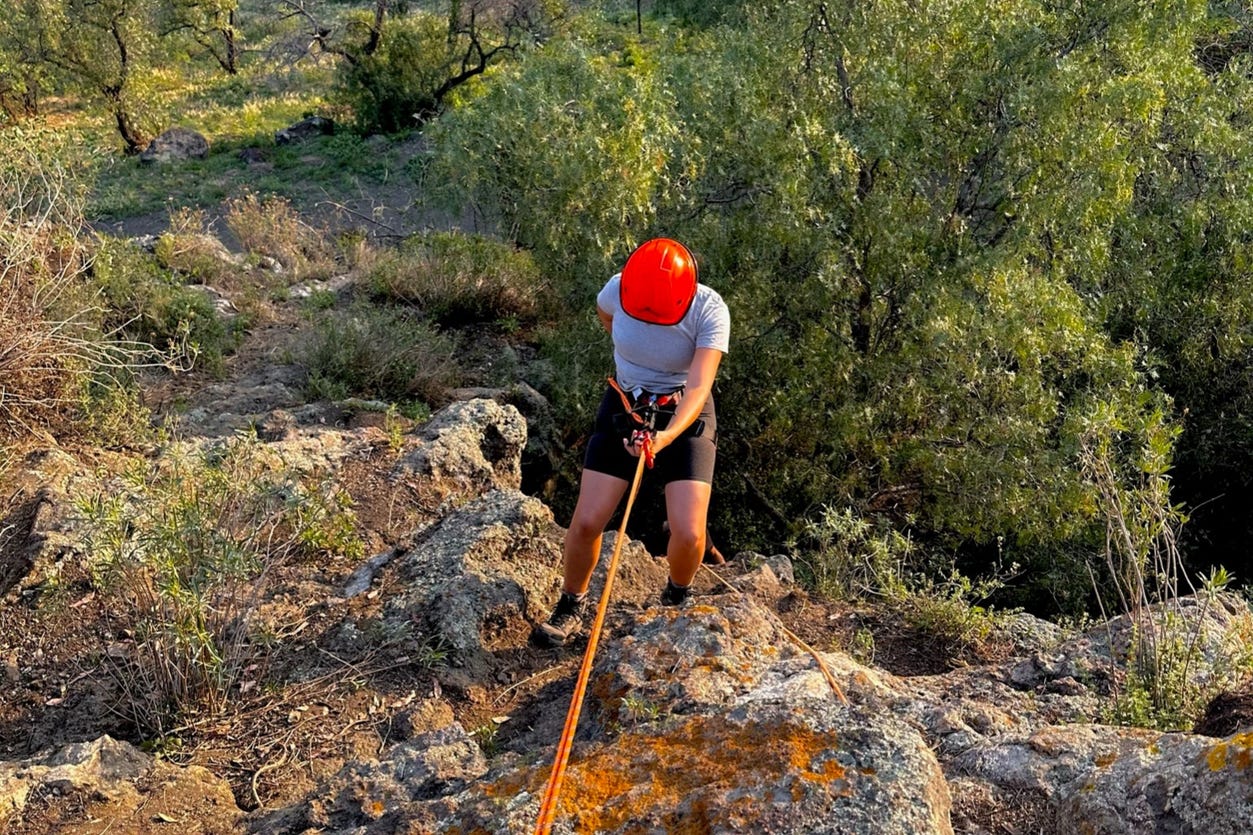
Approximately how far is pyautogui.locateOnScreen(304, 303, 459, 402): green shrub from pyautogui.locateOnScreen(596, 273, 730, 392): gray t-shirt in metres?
3.85

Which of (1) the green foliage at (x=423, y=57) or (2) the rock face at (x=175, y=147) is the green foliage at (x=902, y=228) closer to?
(1) the green foliage at (x=423, y=57)

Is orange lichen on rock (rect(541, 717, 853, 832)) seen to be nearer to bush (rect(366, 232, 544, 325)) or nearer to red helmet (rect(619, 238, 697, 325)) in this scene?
red helmet (rect(619, 238, 697, 325))

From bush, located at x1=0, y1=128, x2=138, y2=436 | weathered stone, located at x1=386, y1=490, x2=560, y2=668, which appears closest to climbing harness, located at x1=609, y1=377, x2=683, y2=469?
weathered stone, located at x1=386, y1=490, x2=560, y2=668

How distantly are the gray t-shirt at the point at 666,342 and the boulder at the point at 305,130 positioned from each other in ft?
61.7

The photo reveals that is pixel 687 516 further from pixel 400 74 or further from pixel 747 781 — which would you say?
pixel 400 74

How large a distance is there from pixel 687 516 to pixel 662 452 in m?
0.30

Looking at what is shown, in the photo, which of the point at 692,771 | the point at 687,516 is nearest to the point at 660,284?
the point at 687,516

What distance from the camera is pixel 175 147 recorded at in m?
20.0

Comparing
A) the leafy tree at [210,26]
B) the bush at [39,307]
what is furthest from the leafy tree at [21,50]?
the bush at [39,307]

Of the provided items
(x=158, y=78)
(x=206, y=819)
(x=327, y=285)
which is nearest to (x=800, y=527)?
(x=206, y=819)

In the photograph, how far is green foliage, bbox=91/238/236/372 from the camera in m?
7.77

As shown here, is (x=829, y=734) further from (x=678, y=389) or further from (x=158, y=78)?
(x=158, y=78)

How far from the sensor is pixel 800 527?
7.18 metres

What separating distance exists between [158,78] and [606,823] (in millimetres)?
27723
